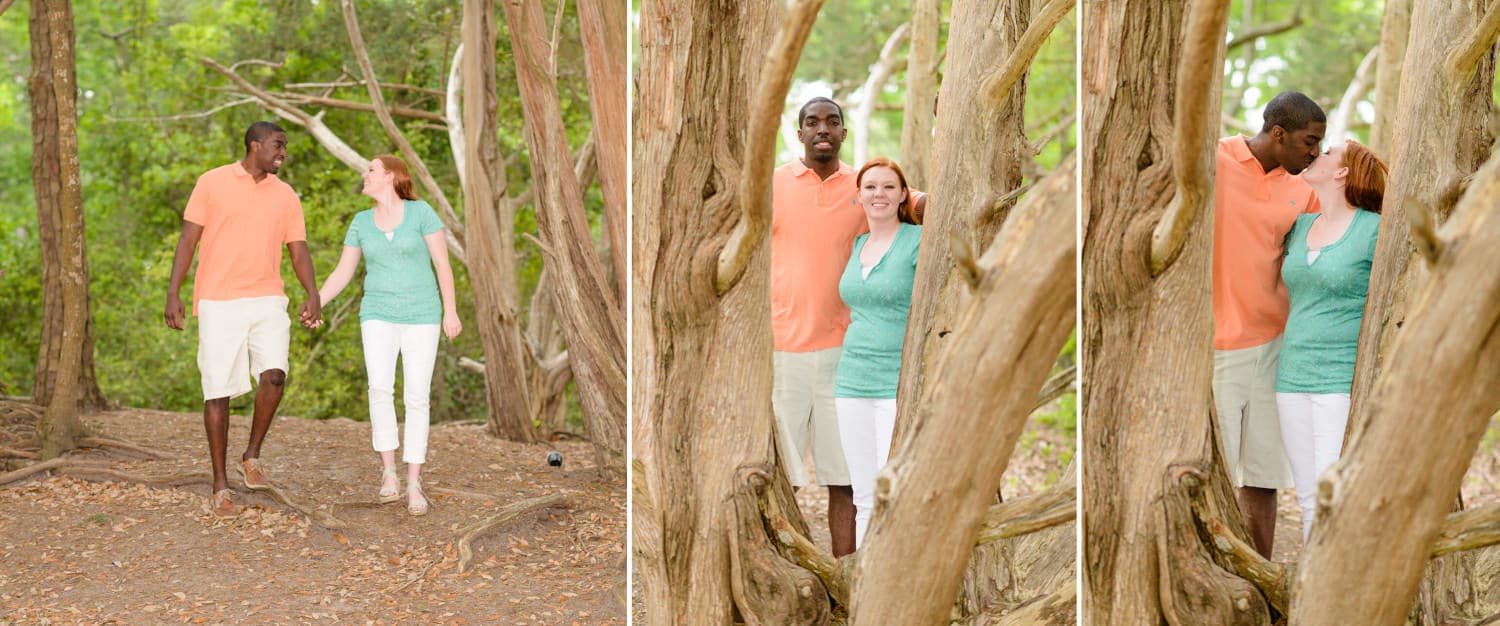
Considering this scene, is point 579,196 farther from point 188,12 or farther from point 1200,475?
point 188,12

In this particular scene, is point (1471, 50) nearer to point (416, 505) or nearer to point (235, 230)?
point (416, 505)

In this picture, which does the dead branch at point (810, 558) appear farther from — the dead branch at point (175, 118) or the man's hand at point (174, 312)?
the dead branch at point (175, 118)

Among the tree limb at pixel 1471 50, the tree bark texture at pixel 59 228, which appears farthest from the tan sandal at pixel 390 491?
the tree limb at pixel 1471 50

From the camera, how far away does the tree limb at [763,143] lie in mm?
2695

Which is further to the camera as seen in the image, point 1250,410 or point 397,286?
point 397,286

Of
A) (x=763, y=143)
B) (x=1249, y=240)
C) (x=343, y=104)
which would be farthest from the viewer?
(x=343, y=104)

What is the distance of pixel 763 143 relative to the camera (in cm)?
284

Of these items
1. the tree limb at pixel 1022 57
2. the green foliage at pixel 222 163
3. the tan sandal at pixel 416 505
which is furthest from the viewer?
the green foliage at pixel 222 163

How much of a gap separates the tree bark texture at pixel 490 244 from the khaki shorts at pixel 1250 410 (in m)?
4.02

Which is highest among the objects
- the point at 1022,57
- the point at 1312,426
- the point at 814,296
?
the point at 1022,57

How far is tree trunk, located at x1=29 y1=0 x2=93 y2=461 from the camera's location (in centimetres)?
527

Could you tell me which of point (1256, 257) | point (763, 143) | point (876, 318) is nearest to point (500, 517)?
point (876, 318)

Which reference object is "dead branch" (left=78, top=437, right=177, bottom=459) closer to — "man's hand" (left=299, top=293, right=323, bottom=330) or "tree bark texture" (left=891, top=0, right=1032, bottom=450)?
"man's hand" (left=299, top=293, right=323, bottom=330)

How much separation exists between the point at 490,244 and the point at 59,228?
1.88 meters
